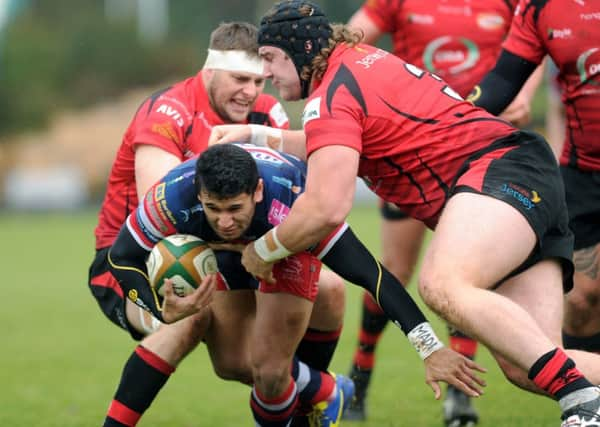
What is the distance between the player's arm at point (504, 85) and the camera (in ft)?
20.2

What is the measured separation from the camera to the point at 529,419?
6.60 metres

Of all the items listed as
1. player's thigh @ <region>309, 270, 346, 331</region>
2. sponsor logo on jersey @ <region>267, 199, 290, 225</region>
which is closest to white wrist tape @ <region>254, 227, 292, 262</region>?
sponsor logo on jersey @ <region>267, 199, 290, 225</region>

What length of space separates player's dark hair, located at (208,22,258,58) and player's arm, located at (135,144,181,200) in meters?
0.80

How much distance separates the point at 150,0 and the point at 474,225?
138ft

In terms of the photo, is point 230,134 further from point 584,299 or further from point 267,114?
point 584,299

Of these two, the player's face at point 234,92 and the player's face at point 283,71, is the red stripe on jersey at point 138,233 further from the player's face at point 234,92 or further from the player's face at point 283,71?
the player's face at point 234,92

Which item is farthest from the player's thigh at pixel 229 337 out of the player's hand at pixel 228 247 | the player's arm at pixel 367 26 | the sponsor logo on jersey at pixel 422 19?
the sponsor logo on jersey at pixel 422 19

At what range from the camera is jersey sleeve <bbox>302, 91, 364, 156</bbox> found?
4895 millimetres

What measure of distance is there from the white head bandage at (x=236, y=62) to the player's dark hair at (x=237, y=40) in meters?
0.02

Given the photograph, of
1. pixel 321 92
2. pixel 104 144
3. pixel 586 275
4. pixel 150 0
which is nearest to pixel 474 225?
pixel 321 92

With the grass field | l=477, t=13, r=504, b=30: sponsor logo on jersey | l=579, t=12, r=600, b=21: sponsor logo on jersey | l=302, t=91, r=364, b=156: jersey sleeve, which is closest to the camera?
l=302, t=91, r=364, b=156: jersey sleeve

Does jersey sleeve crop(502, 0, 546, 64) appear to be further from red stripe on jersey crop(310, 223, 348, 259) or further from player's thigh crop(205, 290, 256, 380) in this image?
player's thigh crop(205, 290, 256, 380)

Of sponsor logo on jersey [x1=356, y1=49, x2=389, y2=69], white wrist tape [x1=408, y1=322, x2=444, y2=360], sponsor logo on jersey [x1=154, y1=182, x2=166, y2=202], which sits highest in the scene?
sponsor logo on jersey [x1=356, y1=49, x2=389, y2=69]

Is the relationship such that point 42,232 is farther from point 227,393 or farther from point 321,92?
point 321,92
